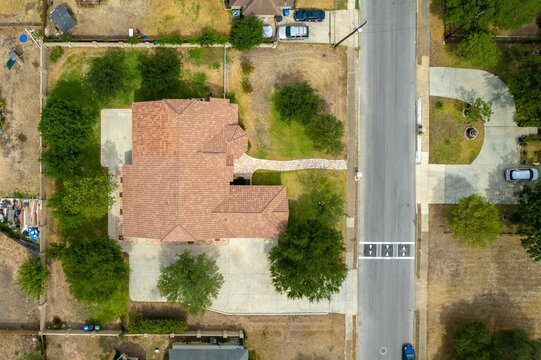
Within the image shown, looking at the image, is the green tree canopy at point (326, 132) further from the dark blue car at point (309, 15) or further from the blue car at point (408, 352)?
the blue car at point (408, 352)

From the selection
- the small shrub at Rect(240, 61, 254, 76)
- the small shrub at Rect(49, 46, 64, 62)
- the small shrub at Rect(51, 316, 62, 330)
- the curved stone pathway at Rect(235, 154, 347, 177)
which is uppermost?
the small shrub at Rect(49, 46, 64, 62)

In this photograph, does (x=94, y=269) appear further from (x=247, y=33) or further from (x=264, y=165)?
(x=247, y=33)

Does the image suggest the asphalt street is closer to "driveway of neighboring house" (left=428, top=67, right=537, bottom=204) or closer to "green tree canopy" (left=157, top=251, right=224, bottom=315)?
"driveway of neighboring house" (left=428, top=67, right=537, bottom=204)

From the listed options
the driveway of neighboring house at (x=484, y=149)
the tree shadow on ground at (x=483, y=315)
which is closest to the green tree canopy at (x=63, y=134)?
the driveway of neighboring house at (x=484, y=149)

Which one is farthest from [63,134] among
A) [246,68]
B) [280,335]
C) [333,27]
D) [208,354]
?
[280,335]

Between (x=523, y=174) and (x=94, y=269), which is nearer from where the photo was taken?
(x=94, y=269)

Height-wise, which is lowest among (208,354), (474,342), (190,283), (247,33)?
(208,354)

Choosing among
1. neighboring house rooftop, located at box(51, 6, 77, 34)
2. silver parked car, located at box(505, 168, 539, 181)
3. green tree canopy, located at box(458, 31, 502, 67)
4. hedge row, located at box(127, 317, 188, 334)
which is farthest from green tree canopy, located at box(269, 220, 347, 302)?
neighboring house rooftop, located at box(51, 6, 77, 34)
